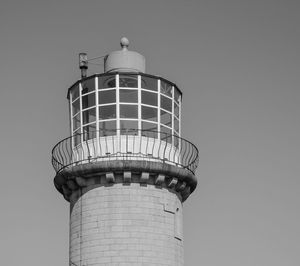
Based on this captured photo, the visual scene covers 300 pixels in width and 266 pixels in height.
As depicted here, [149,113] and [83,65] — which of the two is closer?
[149,113]

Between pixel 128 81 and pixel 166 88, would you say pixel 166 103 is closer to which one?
pixel 166 88

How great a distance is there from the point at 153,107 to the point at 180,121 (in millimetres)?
1681

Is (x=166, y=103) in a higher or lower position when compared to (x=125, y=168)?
higher

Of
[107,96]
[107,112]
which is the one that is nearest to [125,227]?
[107,112]

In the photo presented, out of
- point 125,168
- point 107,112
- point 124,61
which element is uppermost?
point 124,61

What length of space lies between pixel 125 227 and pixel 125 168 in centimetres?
193

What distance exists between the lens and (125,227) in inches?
1148

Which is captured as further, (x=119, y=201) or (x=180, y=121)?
(x=180, y=121)

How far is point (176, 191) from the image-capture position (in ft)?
101

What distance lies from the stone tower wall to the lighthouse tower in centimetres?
3

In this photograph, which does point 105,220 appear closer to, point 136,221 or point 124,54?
point 136,221

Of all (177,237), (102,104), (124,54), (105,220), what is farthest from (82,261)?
(124,54)

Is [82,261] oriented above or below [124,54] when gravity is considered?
below

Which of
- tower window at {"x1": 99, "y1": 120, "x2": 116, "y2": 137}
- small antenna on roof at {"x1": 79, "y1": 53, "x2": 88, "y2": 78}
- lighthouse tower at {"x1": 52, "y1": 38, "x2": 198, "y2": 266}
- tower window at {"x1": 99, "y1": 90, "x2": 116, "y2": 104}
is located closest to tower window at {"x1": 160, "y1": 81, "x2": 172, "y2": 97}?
lighthouse tower at {"x1": 52, "y1": 38, "x2": 198, "y2": 266}
